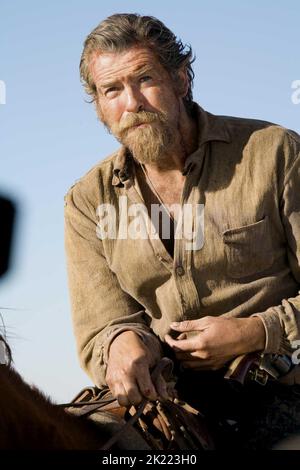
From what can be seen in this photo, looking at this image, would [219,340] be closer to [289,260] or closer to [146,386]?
[146,386]

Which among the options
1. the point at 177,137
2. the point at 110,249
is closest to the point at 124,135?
the point at 177,137

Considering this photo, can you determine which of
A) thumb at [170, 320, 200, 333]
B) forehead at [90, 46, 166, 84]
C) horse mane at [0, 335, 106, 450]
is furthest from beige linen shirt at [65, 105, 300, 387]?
horse mane at [0, 335, 106, 450]

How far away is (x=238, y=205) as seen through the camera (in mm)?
4512

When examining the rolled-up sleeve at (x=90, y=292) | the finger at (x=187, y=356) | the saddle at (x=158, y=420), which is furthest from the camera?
the rolled-up sleeve at (x=90, y=292)

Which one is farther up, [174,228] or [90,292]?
[174,228]

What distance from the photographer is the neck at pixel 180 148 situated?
15.7 ft

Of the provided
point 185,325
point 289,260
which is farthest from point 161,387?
point 289,260

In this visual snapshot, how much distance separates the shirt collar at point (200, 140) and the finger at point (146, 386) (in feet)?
4.26

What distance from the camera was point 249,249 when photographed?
4480 mm

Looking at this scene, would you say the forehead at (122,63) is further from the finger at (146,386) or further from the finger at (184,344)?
the finger at (146,386)

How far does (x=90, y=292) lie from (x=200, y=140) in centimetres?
101

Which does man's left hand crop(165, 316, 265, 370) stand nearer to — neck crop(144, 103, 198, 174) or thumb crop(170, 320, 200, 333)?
thumb crop(170, 320, 200, 333)

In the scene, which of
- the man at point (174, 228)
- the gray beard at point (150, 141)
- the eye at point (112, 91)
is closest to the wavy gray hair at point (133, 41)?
the man at point (174, 228)

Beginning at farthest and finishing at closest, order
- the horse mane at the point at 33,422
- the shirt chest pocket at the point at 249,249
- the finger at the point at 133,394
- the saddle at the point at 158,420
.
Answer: the shirt chest pocket at the point at 249,249
the finger at the point at 133,394
the saddle at the point at 158,420
the horse mane at the point at 33,422
